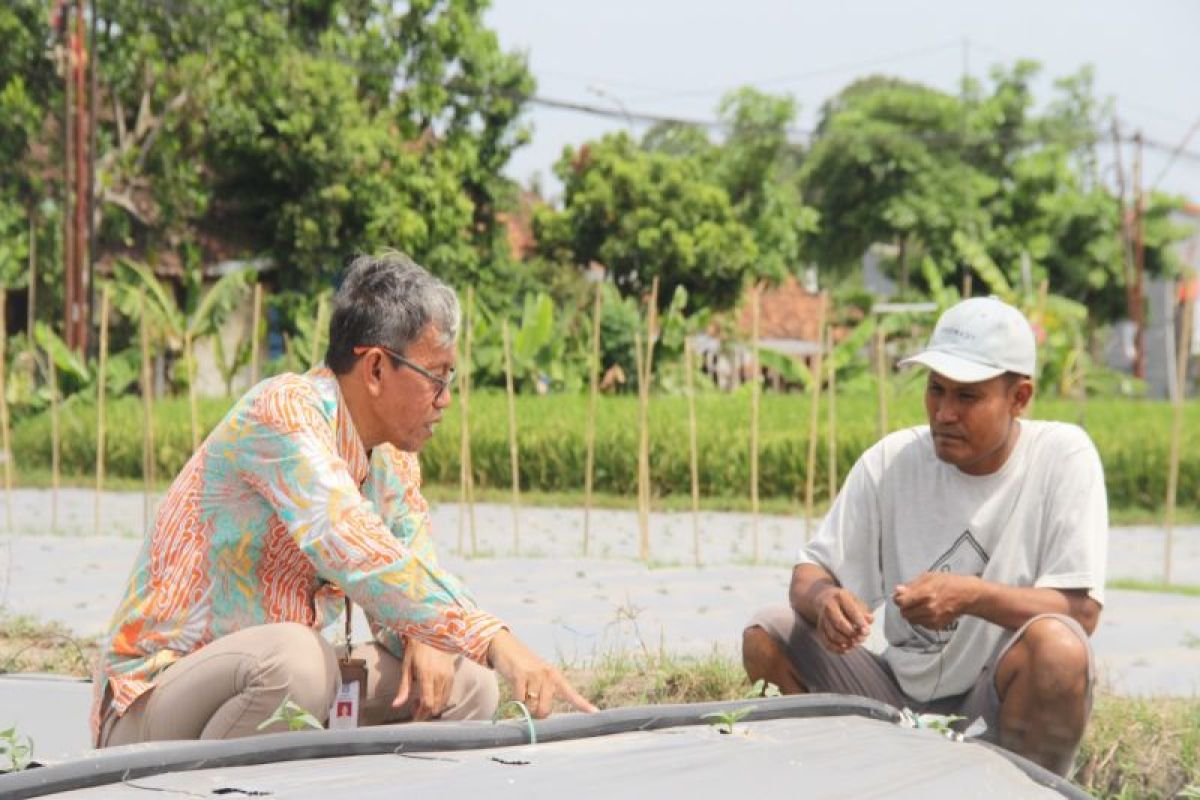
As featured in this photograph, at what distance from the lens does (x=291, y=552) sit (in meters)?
2.62

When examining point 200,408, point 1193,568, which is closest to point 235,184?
point 200,408

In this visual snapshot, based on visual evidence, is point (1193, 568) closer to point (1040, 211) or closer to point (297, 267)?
point (297, 267)

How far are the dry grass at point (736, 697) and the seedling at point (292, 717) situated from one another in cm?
164

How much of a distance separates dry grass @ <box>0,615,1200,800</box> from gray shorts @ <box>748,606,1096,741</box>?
51 cm

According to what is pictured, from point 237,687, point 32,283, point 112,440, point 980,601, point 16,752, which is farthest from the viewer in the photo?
point 112,440

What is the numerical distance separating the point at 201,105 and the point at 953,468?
16744 mm

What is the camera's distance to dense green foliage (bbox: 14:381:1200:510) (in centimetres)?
1229

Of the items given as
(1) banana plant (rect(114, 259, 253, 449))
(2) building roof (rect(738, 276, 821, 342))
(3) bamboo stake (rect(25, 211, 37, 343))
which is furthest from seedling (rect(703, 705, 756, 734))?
(2) building roof (rect(738, 276, 821, 342))

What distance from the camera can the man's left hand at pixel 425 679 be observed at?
9.38ft

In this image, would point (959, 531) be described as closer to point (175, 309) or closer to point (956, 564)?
point (956, 564)

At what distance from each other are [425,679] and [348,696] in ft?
0.62

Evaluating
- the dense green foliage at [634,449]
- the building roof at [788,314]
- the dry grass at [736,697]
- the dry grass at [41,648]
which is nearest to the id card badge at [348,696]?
the dry grass at [736,697]

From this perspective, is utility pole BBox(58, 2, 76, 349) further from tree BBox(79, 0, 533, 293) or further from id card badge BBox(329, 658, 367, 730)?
id card badge BBox(329, 658, 367, 730)

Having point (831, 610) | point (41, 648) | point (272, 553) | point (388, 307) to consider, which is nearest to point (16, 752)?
point (272, 553)
